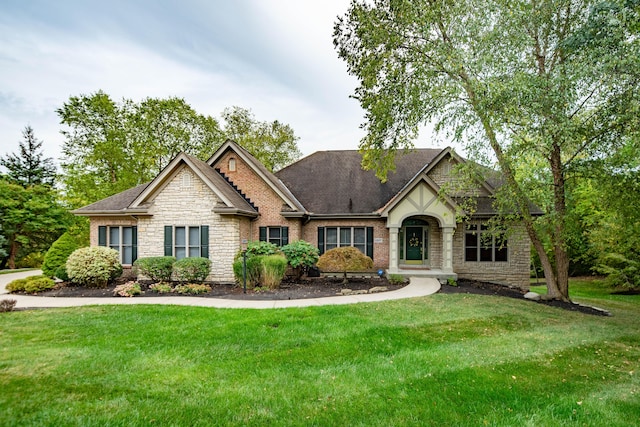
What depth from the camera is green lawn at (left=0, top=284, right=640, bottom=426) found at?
3590 mm

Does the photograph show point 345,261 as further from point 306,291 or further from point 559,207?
point 559,207

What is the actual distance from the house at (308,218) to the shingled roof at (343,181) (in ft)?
0.19

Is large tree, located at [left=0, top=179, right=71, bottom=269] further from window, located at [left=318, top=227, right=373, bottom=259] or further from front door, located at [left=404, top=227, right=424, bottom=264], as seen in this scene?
front door, located at [left=404, top=227, right=424, bottom=264]

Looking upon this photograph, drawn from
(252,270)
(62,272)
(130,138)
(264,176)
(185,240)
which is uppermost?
(130,138)

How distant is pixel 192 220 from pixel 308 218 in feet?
17.3

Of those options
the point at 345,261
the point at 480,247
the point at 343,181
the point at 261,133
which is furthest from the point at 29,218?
the point at 480,247

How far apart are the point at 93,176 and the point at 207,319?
74.6 feet

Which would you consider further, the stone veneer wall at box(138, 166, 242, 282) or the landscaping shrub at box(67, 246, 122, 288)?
the stone veneer wall at box(138, 166, 242, 282)

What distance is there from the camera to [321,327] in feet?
22.5

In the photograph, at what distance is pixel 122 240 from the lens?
14516mm

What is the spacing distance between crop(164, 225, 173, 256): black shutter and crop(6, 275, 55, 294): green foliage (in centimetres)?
397

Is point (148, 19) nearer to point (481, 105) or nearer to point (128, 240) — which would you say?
point (128, 240)

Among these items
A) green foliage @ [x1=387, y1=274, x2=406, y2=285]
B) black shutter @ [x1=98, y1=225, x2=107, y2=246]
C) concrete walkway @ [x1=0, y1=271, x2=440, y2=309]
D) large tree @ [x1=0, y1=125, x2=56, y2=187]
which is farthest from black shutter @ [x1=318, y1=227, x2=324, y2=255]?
large tree @ [x1=0, y1=125, x2=56, y2=187]

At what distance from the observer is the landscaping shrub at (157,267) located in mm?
12227
